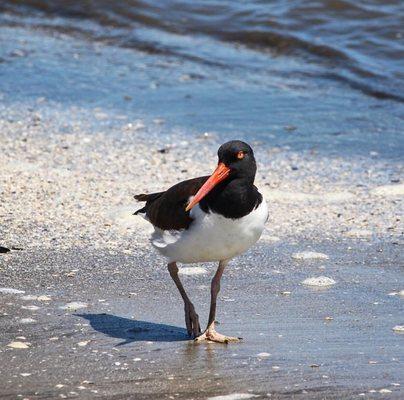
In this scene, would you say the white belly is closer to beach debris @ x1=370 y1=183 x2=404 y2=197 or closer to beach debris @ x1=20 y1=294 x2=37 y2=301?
beach debris @ x1=20 y1=294 x2=37 y2=301

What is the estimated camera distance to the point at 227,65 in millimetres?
11445

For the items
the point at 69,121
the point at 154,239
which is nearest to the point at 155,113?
the point at 69,121

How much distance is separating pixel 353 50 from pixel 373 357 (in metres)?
8.21

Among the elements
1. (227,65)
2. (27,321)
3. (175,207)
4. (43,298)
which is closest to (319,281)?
(175,207)

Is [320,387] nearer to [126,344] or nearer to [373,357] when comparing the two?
[373,357]

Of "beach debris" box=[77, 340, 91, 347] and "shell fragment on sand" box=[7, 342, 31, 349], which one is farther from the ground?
"shell fragment on sand" box=[7, 342, 31, 349]

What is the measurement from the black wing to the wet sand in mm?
479

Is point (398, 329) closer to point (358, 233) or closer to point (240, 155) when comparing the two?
point (240, 155)

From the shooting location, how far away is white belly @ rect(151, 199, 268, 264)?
4422 mm

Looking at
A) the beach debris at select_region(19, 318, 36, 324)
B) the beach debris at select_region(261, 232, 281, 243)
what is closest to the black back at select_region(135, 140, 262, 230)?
the beach debris at select_region(19, 318, 36, 324)

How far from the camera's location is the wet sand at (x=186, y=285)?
4.09m

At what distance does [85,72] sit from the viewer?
35.6 ft

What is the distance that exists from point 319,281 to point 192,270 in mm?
701

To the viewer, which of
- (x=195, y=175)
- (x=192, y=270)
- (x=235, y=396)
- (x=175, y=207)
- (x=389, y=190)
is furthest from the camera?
(x=195, y=175)
